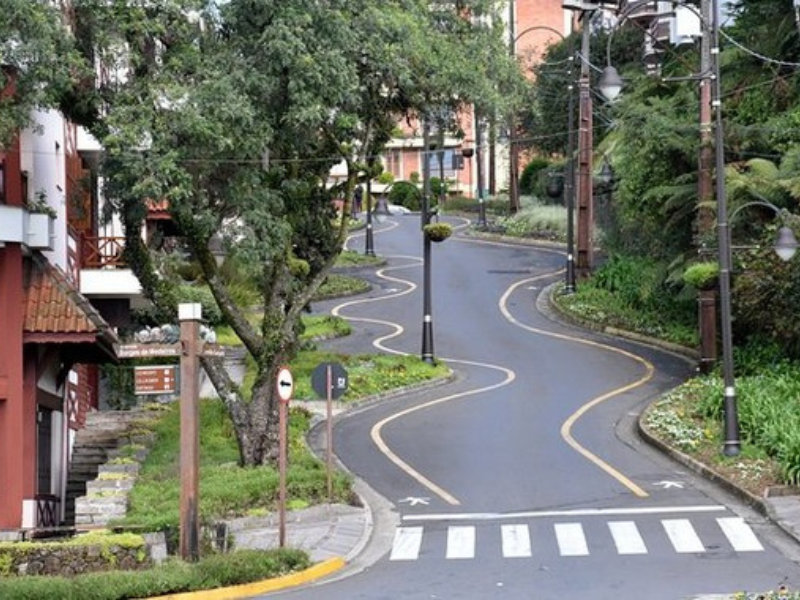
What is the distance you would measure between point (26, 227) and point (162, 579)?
8135 millimetres

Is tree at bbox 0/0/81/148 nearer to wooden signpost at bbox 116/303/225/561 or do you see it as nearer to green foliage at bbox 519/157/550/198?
wooden signpost at bbox 116/303/225/561

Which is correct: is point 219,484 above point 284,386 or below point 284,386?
below

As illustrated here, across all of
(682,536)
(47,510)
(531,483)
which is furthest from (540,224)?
(682,536)

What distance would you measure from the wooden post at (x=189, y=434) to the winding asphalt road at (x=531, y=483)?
1618 millimetres

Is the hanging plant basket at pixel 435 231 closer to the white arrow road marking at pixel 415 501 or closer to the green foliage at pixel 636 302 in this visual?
the green foliage at pixel 636 302

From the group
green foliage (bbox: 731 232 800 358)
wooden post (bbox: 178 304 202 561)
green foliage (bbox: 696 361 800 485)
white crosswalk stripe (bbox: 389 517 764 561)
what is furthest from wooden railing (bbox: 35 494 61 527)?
green foliage (bbox: 731 232 800 358)

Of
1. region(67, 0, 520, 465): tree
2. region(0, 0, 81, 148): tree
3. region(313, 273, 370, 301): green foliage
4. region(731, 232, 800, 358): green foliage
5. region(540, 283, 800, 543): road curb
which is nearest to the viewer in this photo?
region(0, 0, 81, 148): tree

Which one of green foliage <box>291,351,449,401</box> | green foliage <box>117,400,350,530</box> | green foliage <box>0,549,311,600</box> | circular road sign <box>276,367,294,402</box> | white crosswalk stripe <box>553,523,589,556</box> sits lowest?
white crosswalk stripe <box>553,523,589,556</box>

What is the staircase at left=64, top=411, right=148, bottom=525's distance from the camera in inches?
1121

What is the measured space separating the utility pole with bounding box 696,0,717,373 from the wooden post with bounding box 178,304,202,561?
19.0 meters

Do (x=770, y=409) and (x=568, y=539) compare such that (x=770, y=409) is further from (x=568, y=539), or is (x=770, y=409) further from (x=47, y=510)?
(x=47, y=510)

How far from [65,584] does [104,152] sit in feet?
31.1

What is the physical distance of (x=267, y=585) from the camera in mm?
18406

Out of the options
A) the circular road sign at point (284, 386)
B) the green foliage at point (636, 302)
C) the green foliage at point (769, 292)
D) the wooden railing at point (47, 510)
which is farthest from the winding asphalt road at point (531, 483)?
the wooden railing at point (47, 510)
